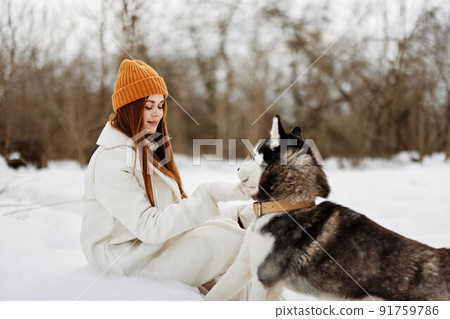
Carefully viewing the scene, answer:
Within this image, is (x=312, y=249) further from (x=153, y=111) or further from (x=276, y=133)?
(x=153, y=111)

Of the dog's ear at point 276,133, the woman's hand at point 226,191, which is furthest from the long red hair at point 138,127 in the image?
the dog's ear at point 276,133

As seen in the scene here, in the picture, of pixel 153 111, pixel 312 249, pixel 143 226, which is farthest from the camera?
pixel 153 111

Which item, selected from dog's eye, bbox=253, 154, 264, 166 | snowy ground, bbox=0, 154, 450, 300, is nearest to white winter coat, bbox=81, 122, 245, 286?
snowy ground, bbox=0, 154, 450, 300

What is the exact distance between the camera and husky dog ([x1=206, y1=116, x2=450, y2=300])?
62.9 inches

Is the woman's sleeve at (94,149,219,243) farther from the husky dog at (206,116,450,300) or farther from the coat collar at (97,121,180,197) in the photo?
the husky dog at (206,116,450,300)

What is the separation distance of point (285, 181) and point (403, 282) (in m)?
0.70

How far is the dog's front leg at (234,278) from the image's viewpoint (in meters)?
1.89

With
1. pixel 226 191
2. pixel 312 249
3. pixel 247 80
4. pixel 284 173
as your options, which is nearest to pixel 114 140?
pixel 226 191

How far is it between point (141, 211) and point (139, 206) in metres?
0.03

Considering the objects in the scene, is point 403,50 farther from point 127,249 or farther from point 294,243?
point 127,249

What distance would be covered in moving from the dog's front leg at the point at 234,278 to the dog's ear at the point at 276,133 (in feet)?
1.64

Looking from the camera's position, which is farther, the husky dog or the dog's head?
the dog's head

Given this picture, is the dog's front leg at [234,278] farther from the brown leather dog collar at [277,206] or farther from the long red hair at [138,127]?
the long red hair at [138,127]

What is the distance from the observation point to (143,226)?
6.14 ft
